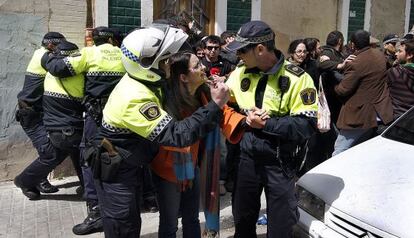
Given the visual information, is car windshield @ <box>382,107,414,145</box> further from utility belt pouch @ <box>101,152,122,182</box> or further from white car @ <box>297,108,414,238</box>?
utility belt pouch @ <box>101,152,122,182</box>

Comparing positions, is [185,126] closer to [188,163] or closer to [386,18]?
[188,163]

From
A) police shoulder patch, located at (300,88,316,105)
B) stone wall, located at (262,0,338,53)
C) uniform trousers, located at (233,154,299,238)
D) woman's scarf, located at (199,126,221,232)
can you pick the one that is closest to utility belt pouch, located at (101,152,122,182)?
woman's scarf, located at (199,126,221,232)

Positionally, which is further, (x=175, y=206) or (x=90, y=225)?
(x=90, y=225)

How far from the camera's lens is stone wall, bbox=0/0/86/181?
5383 mm

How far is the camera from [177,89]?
285 centimetres

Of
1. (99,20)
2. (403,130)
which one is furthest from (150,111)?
(99,20)

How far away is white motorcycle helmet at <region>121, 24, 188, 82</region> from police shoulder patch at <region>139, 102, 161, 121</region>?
169mm

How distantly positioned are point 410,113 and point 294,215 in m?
1.27

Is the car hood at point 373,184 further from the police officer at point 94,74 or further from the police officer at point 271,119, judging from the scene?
the police officer at point 94,74

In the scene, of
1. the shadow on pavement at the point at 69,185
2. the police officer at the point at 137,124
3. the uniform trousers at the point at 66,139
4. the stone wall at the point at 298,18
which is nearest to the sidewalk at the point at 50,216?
the shadow on pavement at the point at 69,185

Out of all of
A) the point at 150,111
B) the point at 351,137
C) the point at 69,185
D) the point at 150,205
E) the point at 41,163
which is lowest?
the point at 69,185

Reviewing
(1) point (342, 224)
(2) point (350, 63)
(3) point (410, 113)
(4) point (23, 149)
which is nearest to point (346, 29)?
(2) point (350, 63)

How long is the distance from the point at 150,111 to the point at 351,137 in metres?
3.37

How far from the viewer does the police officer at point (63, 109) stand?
459 cm
